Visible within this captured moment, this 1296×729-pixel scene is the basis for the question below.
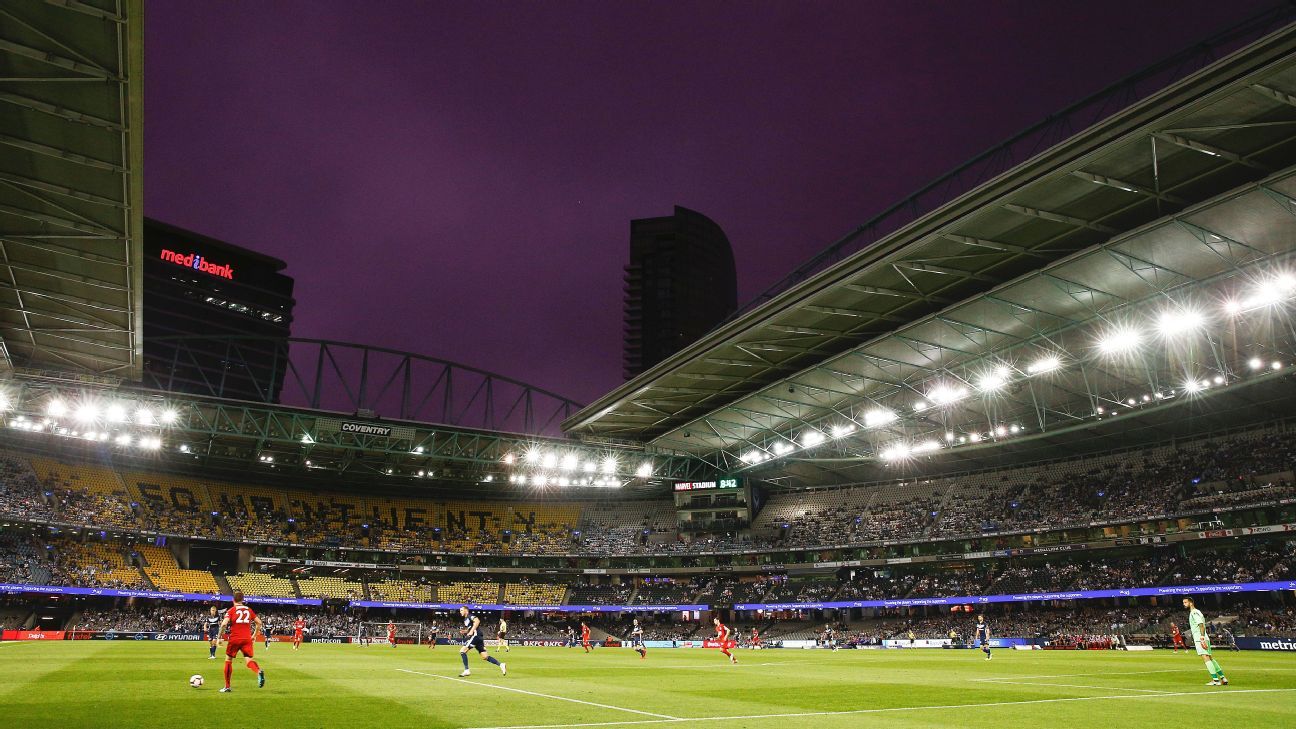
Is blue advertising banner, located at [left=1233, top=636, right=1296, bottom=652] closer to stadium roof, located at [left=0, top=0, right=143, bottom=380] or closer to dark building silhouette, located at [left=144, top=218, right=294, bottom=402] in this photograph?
stadium roof, located at [left=0, top=0, right=143, bottom=380]

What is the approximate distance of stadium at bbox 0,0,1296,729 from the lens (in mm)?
18625

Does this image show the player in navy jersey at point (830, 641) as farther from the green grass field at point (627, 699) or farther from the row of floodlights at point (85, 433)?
the row of floodlights at point (85, 433)

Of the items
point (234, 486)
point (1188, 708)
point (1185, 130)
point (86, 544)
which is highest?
point (1185, 130)

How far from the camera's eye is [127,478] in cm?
A: 7069

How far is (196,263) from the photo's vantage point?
123m

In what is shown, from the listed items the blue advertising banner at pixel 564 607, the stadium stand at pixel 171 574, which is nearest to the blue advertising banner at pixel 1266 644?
the blue advertising banner at pixel 564 607

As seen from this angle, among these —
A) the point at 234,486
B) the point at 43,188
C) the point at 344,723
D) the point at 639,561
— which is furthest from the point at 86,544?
the point at 344,723

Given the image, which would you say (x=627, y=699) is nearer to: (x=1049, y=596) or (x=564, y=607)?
(x=1049, y=596)

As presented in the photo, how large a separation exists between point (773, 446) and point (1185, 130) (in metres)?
41.6

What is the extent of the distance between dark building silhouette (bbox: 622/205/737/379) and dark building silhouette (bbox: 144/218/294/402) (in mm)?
56829

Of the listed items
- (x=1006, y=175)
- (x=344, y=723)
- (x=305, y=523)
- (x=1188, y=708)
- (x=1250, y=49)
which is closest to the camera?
(x=344, y=723)

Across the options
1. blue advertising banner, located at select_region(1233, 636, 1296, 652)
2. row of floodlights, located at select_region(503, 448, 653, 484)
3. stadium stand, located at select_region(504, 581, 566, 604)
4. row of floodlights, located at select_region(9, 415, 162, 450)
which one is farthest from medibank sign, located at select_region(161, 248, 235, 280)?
blue advertising banner, located at select_region(1233, 636, 1296, 652)

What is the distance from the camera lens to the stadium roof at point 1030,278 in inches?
955

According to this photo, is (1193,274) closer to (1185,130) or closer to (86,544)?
(1185,130)
